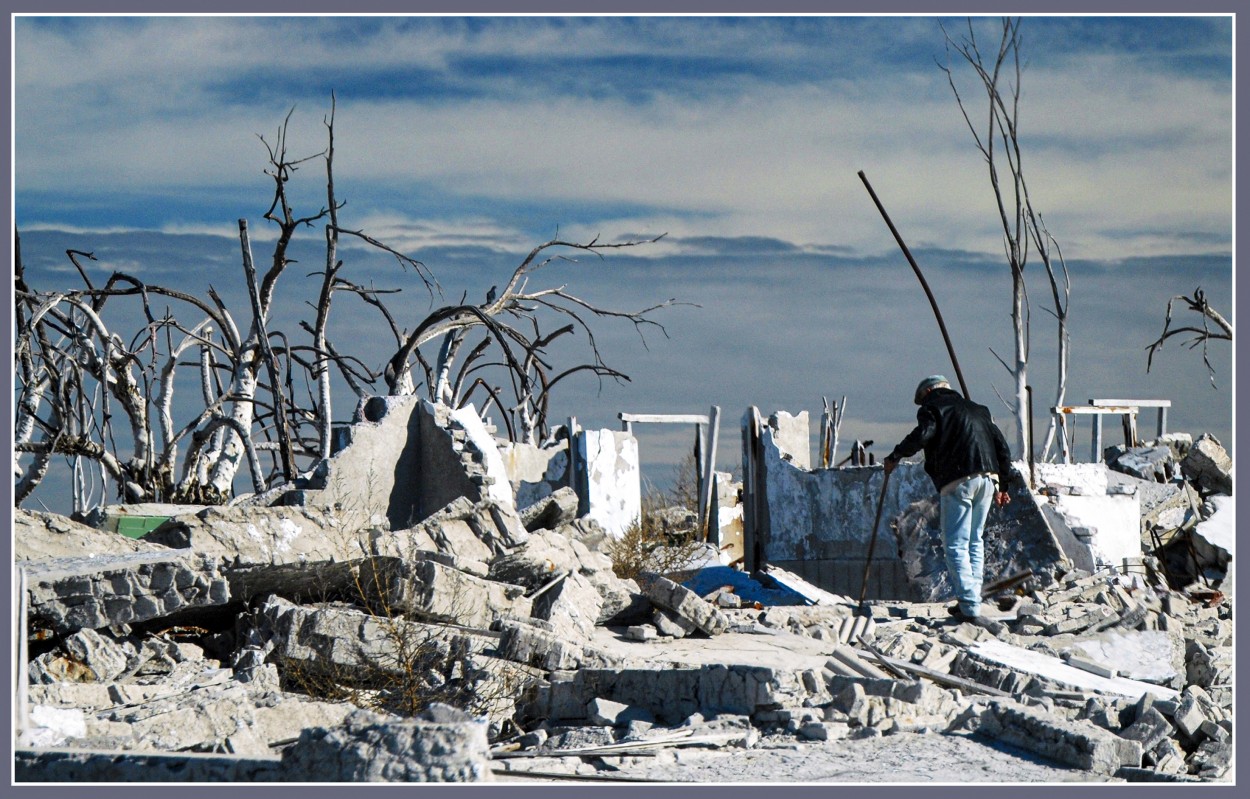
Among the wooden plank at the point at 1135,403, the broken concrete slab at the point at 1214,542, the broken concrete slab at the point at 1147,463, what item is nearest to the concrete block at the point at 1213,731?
the broken concrete slab at the point at 1214,542

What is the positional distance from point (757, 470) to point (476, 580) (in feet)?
20.6

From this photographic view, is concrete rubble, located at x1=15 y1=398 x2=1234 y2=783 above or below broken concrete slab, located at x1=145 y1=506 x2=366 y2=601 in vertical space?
below

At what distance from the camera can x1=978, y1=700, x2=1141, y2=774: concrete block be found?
5.73 metres

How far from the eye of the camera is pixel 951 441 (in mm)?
9555

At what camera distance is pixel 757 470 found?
14219mm

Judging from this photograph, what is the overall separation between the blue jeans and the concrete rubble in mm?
304

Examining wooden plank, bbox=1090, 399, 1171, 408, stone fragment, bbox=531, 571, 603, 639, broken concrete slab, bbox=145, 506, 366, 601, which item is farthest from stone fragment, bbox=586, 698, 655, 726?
wooden plank, bbox=1090, 399, 1171, 408

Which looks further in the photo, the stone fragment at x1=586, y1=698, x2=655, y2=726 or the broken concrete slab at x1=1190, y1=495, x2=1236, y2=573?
the broken concrete slab at x1=1190, y1=495, x2=1236, y2=573

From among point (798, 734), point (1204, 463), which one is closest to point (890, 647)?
point (798, 734)

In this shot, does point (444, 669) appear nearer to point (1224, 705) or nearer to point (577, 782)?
point (577, 782)

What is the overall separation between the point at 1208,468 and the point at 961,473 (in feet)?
36.9

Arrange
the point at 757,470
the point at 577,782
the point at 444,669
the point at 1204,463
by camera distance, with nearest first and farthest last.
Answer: the point at 577,782 → the point at 444,669 → the point at 757,470 → the point at 1204,463

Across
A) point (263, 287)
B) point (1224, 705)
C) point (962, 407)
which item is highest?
point (263, 287)

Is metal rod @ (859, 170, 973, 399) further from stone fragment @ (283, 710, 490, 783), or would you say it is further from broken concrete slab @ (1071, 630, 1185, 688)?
stone fragment @ (283, 710, 490, 783)
